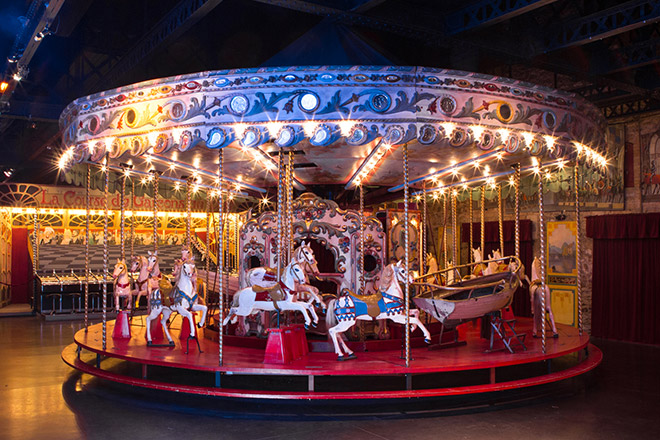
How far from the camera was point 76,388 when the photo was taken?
7.75m

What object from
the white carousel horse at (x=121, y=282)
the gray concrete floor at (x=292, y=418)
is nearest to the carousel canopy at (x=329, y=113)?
the gray concrete floor at (x=292, y=418)

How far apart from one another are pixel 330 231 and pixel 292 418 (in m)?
3.49

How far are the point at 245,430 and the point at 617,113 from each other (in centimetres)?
997

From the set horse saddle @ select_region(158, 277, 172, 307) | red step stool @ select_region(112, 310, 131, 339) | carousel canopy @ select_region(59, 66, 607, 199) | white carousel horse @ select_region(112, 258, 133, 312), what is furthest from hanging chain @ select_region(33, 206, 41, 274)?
carousel canopy @ select_region(59, 66, 607, 199)

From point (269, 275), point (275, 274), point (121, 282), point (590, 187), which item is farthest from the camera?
point (590, 187)

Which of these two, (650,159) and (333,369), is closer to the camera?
(333,369)

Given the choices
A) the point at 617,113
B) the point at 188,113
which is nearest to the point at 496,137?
the point at 188,113

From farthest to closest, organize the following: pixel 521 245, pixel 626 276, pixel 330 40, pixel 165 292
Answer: pixel 521 245
pixel 626 276
pixel 165 292
pixel 330 40

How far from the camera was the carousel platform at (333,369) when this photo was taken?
21.8ft

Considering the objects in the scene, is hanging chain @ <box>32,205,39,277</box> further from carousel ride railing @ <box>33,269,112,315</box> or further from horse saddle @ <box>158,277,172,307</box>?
horse saddle @ <box>158,277,172,307</box>

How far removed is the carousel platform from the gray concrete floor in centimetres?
23

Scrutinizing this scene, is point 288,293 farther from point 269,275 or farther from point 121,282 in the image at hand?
point 121,282

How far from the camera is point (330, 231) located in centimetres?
924

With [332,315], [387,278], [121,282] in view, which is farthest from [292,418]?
[121,282]
